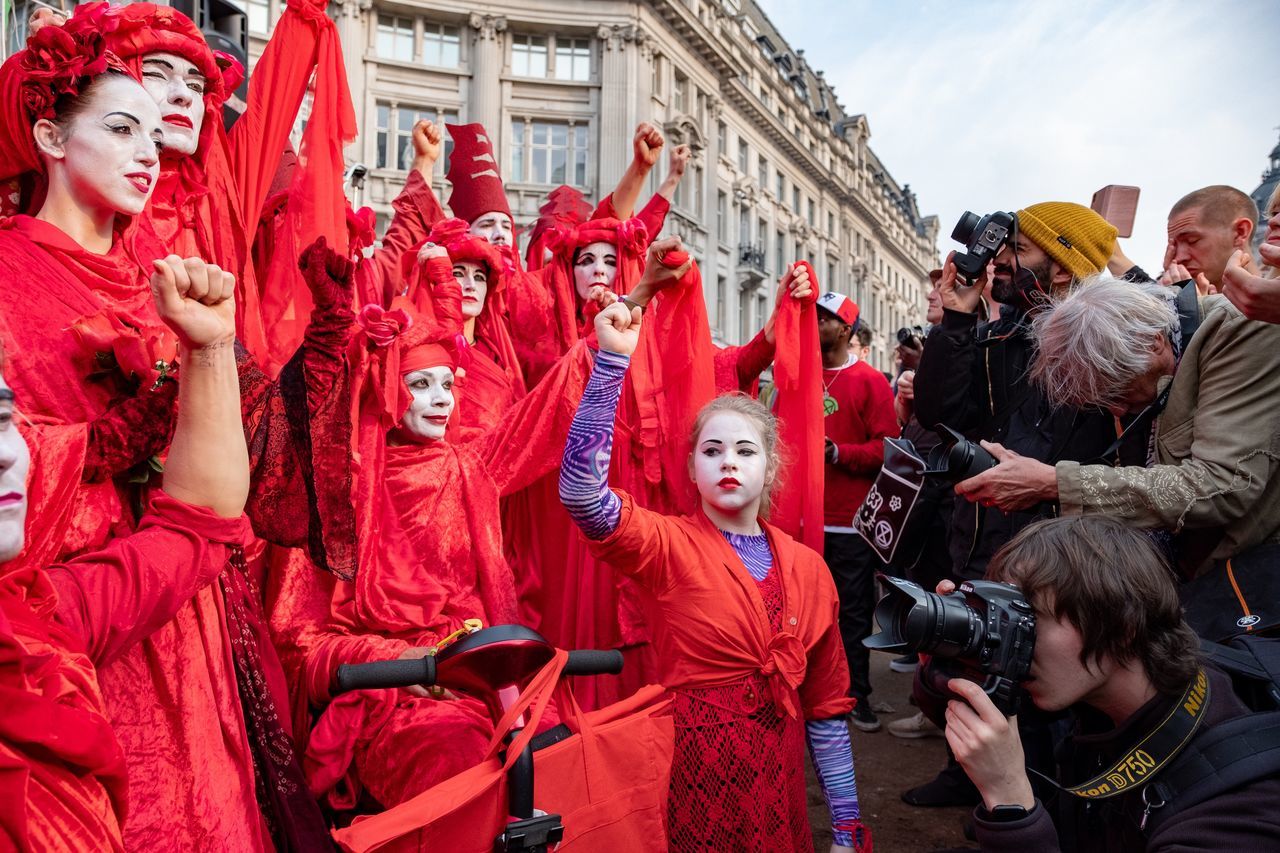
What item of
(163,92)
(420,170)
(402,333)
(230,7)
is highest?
(230,7)

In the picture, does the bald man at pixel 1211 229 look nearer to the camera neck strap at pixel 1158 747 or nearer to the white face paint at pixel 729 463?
the white face paint at pixel 729 463

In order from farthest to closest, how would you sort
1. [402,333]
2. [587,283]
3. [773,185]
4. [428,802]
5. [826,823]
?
[773,185], [587,283], [826,823], [402,333], [428,802]

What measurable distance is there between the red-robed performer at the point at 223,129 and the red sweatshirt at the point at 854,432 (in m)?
2.99

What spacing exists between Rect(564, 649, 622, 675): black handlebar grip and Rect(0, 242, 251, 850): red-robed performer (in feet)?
2.28

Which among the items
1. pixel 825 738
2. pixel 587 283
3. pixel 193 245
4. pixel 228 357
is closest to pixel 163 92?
pixel 193 245

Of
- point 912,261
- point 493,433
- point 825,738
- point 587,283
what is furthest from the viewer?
point 912,261

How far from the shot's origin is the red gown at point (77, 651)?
120 centimetres

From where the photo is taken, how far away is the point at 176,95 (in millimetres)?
2422

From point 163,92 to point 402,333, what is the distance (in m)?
0.93

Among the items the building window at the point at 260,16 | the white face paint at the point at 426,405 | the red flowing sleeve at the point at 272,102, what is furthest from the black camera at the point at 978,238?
the building window at the point at 260,16

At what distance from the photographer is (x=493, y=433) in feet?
10.6

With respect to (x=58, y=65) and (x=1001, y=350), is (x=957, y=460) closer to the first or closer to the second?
(x=1001, y=350)

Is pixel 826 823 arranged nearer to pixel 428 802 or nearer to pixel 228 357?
pixel 428 802

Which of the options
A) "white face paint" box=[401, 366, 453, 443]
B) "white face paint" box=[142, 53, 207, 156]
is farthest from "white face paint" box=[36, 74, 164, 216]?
"white face paint" box=[401, 366, 453, 443]
